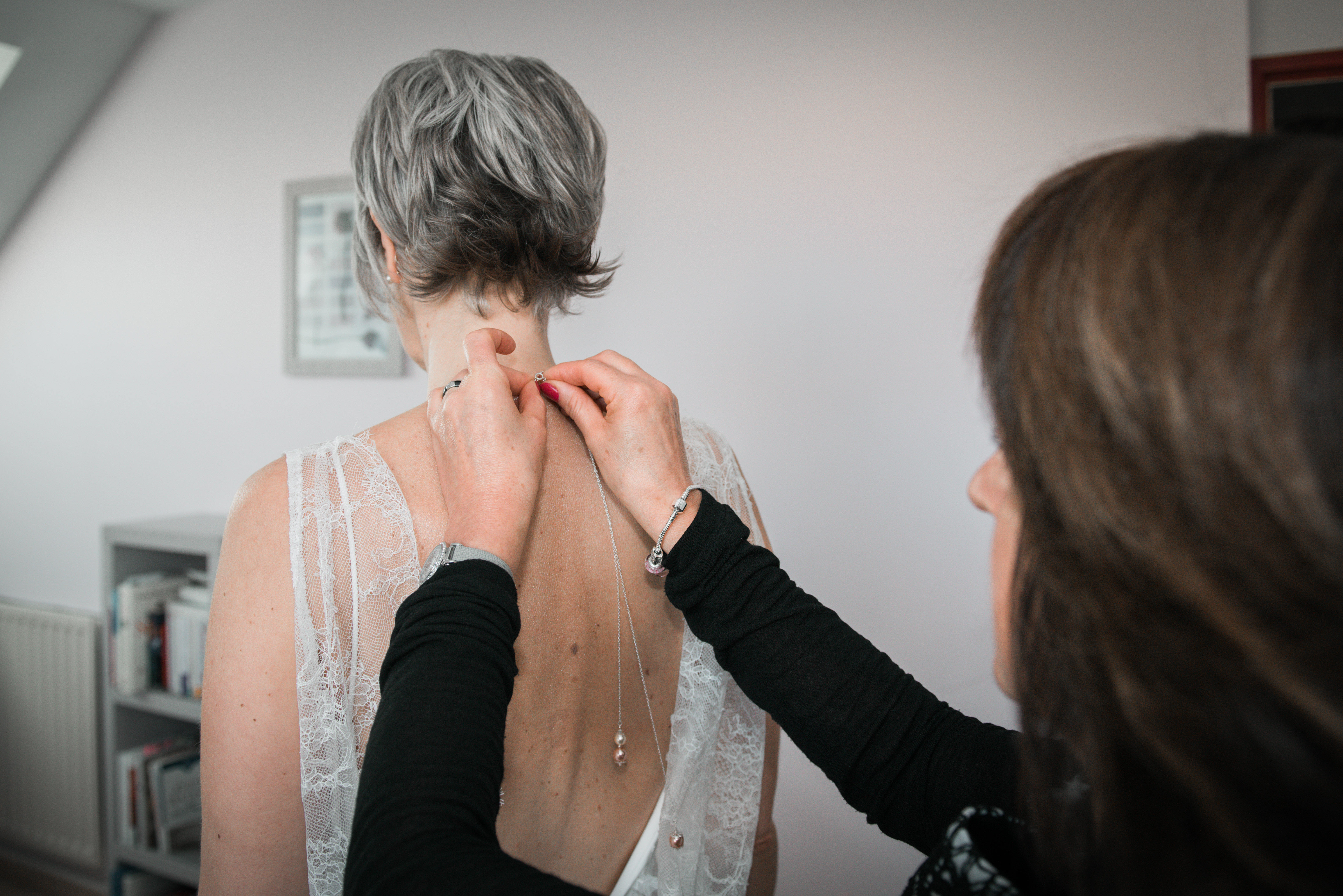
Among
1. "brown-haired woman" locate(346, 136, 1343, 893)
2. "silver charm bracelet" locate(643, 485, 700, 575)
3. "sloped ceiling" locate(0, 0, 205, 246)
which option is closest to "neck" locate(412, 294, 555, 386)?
"silver charm bracelet" locate(643, 485, 700, 575)

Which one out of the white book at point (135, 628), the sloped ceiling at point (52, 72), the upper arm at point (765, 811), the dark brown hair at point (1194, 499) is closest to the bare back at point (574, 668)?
the upper arm at point (765, 811)

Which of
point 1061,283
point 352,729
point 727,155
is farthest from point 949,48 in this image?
point 352,729

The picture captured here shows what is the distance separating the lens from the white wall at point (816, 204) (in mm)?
1815

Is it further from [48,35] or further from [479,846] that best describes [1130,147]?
[48,35]

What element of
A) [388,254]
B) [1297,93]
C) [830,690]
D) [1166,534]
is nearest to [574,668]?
[830,690]

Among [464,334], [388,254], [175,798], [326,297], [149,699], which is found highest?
[326,297]

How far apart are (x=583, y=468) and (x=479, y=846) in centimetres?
50

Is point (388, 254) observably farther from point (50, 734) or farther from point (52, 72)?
point (50, 734)

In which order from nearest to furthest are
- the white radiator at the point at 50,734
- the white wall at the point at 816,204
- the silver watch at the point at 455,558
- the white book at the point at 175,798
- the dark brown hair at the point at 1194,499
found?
the dark brown hair at the point at 1194,499, the silver watch at the point at 455,558, the white wall at the point at 816,204, the white book at the point at 175,798, the white radiator at the point at 50,734

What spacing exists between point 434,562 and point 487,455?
0.12 meters

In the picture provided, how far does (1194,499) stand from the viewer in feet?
1.36

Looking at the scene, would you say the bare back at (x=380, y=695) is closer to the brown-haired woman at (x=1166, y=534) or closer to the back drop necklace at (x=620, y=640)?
the back drop necklace at (x=620, y=640)

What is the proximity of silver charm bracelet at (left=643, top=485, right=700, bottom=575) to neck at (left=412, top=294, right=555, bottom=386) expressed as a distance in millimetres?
253

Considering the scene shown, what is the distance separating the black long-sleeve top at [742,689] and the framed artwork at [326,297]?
1.81m
